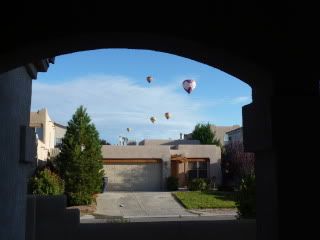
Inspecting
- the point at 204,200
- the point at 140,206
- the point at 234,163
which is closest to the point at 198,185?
the point at 234,163

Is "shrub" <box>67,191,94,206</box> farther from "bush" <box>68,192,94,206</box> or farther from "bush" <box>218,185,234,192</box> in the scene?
"bush" <box>218,185,234,192</box>

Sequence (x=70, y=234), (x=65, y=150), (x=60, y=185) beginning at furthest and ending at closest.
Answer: (x=65, y=150) < (x=60, y=185) < (x=70, y=234)

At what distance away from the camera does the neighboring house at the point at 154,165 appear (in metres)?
35.5

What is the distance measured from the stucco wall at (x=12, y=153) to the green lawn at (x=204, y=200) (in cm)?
1973

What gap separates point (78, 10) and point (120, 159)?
1356 inches

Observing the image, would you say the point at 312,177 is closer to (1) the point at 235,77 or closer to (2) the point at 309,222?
(2) the point at 309,222

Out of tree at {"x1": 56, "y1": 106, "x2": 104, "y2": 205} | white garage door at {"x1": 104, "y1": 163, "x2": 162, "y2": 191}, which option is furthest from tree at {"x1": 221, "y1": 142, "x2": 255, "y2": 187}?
tree at {"x1": 56, "y1": 106, "x2": 104, "y2": 205}

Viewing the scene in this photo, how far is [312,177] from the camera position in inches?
110

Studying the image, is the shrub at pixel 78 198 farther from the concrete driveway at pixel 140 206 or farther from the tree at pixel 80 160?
the concrete driveway at pixel 140 206

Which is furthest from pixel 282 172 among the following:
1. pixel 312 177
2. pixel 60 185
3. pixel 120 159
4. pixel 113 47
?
pixel 120 159

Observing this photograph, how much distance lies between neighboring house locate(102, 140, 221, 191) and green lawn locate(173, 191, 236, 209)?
6.38 m

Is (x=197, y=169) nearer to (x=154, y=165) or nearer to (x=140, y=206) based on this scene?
(x=154, y=165)

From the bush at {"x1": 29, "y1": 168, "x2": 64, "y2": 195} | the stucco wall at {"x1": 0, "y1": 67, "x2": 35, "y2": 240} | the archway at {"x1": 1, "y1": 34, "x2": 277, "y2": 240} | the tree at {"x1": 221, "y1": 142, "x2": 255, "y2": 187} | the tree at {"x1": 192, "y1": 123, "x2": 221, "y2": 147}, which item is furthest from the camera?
the tree at {"x1": 192, "y1": 123, "x2": 221, "y2": 147}

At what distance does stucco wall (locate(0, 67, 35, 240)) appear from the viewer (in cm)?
382
